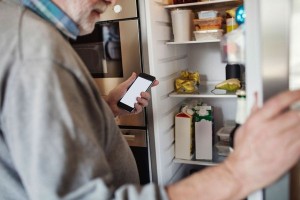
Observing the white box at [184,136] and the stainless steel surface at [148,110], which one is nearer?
the stainless steel surface at [148,110]

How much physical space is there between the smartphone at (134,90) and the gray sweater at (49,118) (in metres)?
0.63

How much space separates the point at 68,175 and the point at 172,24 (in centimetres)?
127

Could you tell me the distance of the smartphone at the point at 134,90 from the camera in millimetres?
1198

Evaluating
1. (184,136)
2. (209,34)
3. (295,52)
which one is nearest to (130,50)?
(209,34)

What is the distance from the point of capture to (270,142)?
1.52 ft

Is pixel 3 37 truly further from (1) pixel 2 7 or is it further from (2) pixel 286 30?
(2) pixel 286 30

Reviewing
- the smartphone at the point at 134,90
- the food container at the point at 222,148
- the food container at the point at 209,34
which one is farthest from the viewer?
the food container at the point at 222,148

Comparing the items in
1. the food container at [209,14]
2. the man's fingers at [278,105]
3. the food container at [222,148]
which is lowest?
the food container at [222,148]

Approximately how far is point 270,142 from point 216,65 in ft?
4.63

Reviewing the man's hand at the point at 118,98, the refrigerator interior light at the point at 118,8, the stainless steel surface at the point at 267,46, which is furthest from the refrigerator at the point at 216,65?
the man's hand at the point at 118,98

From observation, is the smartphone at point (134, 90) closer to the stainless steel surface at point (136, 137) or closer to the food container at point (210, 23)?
the stainless steel surface at point (136, 137)

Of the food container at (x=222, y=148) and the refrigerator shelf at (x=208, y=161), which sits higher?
the food container at (x=222, y=148)

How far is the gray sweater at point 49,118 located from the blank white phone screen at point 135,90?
632mm

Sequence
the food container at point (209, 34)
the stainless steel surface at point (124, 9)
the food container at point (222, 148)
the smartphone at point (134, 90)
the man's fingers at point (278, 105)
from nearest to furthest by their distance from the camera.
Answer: the man's fingers at point (278, 105)
the smartphone at point (134, 90)
the stainless steel surface at point (124, 9)
the food container at point (209, 34)
the food container at point (222, 148)
